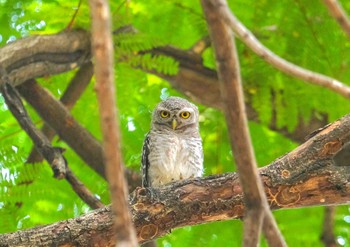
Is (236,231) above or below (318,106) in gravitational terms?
below

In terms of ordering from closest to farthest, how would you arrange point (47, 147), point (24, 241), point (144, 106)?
point (24, 241) < point (47, 147) < point (144, 106)

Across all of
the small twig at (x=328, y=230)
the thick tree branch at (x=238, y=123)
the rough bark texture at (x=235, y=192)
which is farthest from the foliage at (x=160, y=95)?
the thick tree branch at (x=238, y=123)

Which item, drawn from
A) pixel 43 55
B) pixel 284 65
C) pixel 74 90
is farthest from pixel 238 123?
pixel 74 90

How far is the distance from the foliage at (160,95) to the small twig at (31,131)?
0.31ft

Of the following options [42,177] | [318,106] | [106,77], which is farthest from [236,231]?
[106,77]

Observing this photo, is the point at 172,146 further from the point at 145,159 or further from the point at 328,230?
the point at 328,230

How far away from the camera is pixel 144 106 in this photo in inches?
186

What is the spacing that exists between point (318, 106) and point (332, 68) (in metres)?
0.23

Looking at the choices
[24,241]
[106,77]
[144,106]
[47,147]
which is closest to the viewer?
[106,77]

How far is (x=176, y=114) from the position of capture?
5.00 m

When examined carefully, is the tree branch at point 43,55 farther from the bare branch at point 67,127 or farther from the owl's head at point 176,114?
the owl's head at point 176,114

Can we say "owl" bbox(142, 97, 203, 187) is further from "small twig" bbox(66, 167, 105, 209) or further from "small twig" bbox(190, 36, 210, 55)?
"small twig" bbox(66, 167, 105, 209)

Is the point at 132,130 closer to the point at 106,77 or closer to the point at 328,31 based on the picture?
the point at 328,31

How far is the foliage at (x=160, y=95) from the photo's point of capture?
13.2 ft
